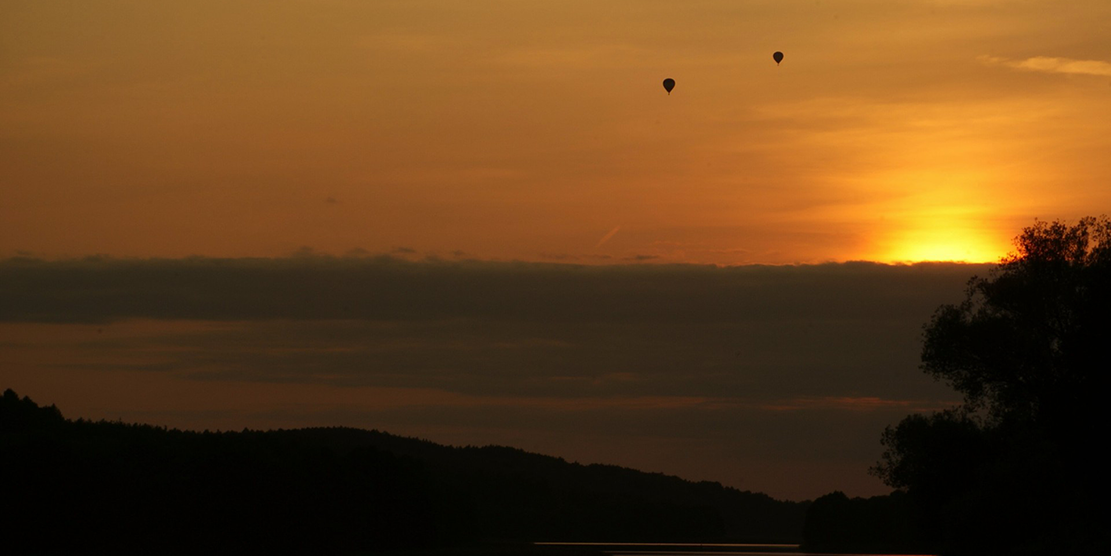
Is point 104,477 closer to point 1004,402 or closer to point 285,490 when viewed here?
point 285,490

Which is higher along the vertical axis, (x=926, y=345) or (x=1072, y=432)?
(x=926, y=345)

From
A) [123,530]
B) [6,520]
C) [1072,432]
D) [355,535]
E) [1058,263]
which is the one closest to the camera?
[1072,432]

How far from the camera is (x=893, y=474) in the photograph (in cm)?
9106

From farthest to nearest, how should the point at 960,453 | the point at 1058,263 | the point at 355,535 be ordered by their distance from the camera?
the point at 355,535 → the point at 960,453 → the point at 1058,263

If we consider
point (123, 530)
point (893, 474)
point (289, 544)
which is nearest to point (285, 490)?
point (289, 544)

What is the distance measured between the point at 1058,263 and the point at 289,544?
110101 millimetres

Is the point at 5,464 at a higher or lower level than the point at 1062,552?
higher

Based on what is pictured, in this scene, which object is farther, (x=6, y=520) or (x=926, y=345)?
(x=6, y=520)

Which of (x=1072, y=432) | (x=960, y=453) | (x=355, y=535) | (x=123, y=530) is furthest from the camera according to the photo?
(x=355, y=535)

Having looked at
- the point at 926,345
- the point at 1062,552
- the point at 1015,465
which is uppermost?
the point at 926,345

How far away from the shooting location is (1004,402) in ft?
247

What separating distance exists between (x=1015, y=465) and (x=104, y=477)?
109 metres

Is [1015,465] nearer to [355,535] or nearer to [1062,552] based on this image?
[1062,552]

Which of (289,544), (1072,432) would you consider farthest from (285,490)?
(1072,432)
